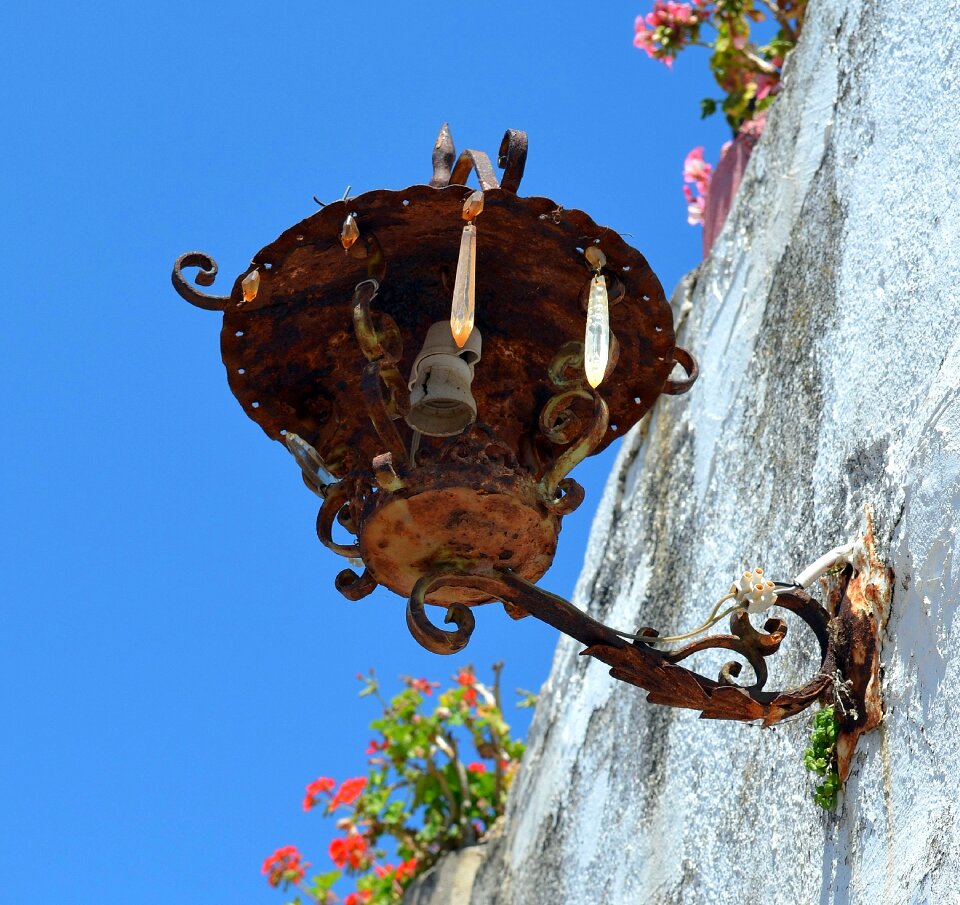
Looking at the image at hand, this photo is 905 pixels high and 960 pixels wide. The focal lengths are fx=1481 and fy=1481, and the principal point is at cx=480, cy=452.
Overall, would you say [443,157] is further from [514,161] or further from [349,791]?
[349,791]

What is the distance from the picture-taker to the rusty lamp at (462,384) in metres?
2.17

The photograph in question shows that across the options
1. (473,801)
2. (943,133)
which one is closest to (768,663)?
(943,133)

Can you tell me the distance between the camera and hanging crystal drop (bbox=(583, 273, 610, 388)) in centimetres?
204

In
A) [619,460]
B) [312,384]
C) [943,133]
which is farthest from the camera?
[619,460]

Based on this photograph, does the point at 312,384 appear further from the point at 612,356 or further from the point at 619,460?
the point at 619,460

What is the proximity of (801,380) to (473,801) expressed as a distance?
2.78m

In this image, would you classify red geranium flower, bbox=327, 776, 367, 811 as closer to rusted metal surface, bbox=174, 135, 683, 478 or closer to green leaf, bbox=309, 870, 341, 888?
green leaf, bbox=309, 870, 341, 888

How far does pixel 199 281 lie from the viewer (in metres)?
2.30

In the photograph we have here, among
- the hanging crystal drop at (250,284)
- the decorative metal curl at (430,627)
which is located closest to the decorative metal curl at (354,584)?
the decorative metal curl at (430,627)

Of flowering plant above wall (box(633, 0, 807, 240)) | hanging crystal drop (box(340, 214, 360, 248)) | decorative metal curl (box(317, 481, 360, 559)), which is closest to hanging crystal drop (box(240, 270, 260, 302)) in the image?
hanging crystal drop (box(340, 214, 360, 248))

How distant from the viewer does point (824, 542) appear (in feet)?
8.77

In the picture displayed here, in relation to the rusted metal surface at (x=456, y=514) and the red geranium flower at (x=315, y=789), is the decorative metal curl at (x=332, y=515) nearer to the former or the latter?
the rusted metal surface at (x=456, y=514)

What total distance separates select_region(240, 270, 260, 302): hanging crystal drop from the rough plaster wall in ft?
3.51

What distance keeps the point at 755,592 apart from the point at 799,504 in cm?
62
